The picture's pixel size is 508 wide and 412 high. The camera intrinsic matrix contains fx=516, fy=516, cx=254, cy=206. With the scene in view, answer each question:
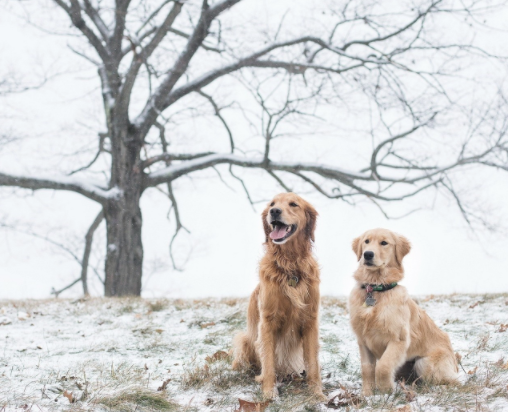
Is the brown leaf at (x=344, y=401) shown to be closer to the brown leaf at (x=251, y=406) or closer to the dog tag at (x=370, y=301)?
the brown leaf at (x=251, y=406)

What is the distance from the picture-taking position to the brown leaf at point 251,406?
3.33m

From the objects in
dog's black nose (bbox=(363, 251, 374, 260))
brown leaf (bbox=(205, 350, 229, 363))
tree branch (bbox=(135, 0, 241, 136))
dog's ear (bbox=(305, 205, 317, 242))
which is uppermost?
tree branch (bbox=(135, 0, 241, 136))

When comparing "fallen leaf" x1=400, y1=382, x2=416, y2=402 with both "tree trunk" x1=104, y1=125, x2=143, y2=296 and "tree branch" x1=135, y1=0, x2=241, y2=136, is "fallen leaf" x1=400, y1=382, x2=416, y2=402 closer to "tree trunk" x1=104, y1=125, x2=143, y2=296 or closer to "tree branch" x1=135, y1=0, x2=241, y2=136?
"tree trunk" x1=104, y1=125, x2=143, y2=296

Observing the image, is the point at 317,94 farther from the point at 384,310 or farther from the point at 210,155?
the point at 384,310

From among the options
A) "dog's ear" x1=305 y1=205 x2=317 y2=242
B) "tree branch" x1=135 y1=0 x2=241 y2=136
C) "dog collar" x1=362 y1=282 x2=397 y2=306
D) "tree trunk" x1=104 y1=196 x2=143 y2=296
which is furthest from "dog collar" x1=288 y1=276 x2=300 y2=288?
"tree branch" x1=135 y1=0 x2=241 y2=136

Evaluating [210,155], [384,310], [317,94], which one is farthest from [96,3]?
[384,310]

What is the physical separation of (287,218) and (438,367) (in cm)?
160

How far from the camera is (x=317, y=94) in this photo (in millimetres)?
10602

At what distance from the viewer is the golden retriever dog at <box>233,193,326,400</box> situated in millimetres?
4047

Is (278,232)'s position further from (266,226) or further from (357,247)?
(357,247)

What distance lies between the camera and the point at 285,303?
406cm

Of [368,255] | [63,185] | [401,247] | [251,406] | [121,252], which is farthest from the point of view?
[63,185]

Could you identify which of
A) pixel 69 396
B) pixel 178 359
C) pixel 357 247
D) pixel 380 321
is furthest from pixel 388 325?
pixel 69 396

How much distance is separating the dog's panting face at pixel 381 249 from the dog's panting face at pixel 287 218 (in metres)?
0.47
